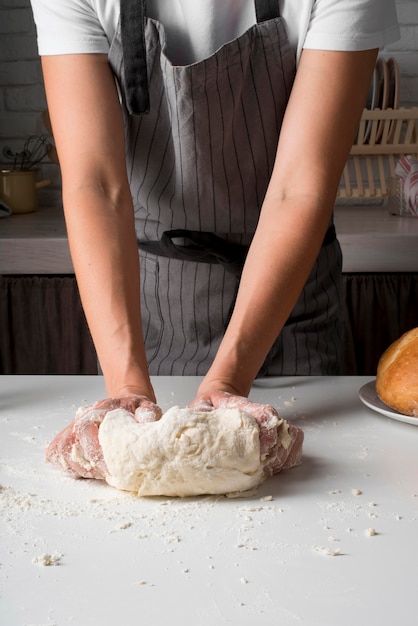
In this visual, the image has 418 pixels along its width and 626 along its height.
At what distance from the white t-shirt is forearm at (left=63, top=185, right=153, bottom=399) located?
0.71ft

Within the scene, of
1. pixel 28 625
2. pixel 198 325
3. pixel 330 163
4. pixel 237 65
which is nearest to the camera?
pixel 28 625

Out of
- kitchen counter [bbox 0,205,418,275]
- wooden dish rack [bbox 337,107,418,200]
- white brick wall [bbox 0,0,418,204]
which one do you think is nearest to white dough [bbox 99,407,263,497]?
kitchen counter [bbox 0,205,418,275]

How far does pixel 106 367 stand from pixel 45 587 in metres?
0.38

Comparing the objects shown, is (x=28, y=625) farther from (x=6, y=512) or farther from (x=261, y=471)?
(x=261, y=471)

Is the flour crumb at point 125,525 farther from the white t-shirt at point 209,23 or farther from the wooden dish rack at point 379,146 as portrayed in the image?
the wooden dish rack at point 379,146

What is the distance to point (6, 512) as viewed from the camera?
2.41 ft

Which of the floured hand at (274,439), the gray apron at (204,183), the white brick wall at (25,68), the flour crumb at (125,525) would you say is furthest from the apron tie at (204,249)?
the white brick wall at (25,68)

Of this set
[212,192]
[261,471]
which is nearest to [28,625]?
[261,471]

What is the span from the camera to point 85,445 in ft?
2.60

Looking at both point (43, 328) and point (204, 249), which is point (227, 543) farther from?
point (43, 328)

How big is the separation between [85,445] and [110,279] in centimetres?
26

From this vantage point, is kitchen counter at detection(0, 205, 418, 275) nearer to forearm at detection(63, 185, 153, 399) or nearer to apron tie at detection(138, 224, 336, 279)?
apron tie at detection(138, 224, 336, 279)

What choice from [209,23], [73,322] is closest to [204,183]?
[209,23]

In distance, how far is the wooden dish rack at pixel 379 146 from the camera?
2.44 m
